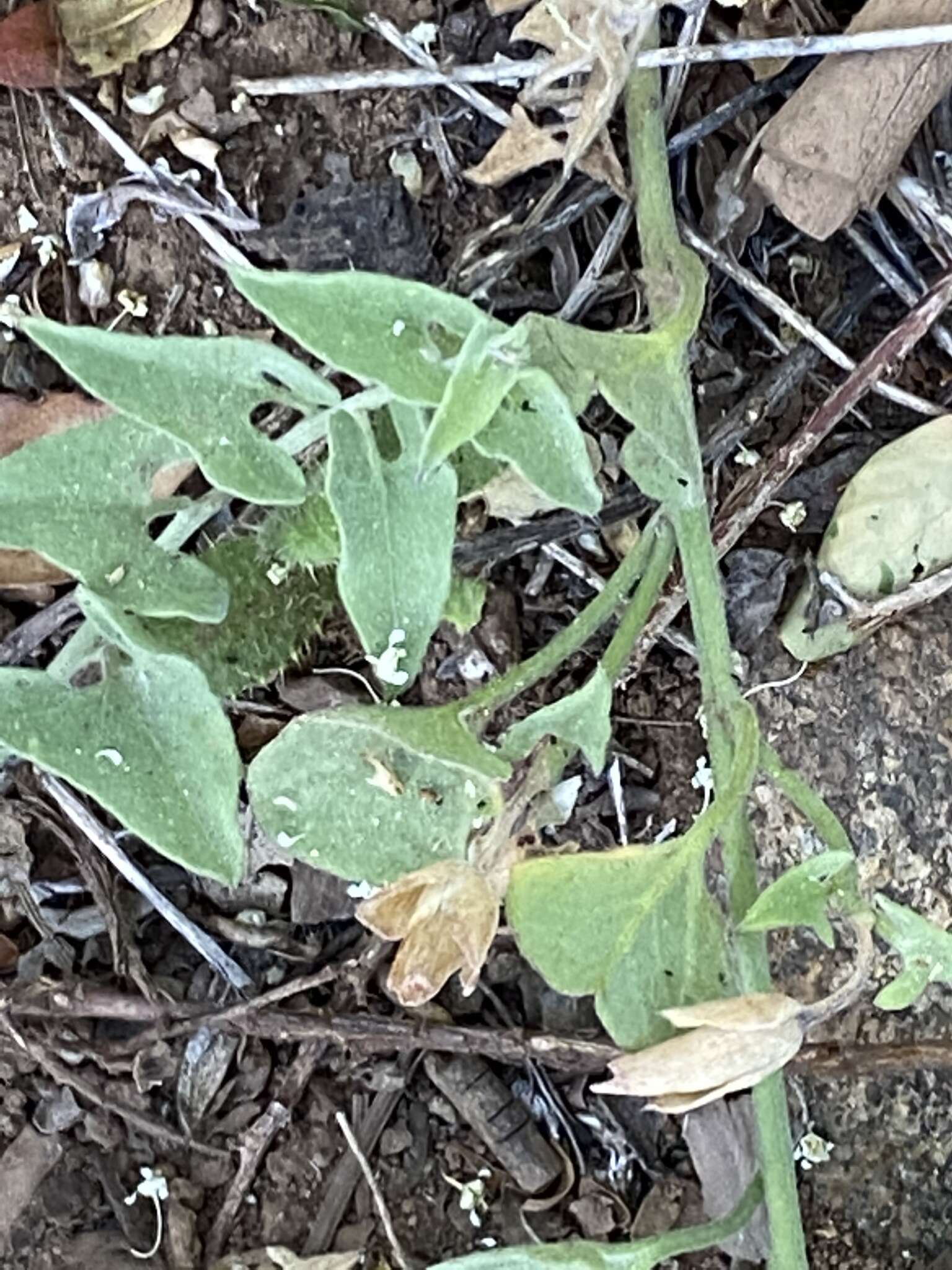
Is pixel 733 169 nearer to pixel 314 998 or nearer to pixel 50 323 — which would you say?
pixel 50 323

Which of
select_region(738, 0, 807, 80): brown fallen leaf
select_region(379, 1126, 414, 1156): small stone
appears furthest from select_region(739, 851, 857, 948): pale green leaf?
select_region(738, 0, 807, 80): brown fallen leaf

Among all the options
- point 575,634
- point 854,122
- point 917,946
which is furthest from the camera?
point 854,122

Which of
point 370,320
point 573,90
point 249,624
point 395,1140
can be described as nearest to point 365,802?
point 249,624

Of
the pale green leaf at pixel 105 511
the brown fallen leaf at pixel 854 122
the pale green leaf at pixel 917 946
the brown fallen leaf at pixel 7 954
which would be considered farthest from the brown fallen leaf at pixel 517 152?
the brown fallen leaf at pixel 7 954

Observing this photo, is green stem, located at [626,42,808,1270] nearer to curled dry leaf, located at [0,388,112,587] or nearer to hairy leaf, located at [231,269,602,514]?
hairy leaf, located at [231,269,602,514]

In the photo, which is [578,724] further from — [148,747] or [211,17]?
[211,17]

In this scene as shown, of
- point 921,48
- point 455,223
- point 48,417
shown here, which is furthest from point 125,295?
point 921,48
